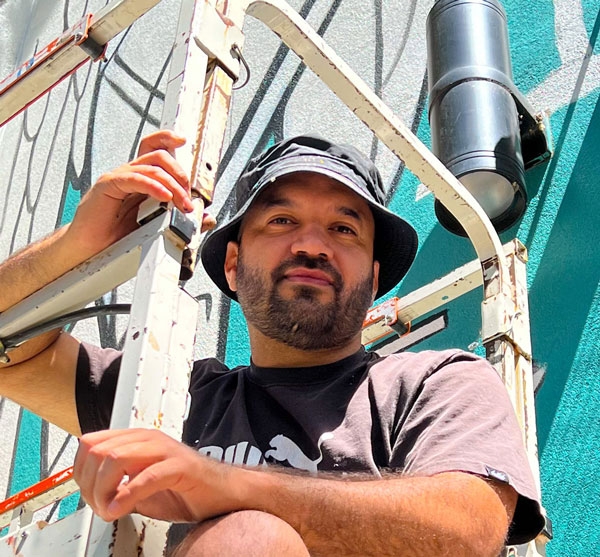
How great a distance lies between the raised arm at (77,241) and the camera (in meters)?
1.11

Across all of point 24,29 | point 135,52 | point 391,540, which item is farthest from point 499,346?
point 24,29

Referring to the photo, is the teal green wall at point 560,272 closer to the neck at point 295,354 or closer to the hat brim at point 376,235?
the hat brim at point 376,235

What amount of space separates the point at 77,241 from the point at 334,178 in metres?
0.62

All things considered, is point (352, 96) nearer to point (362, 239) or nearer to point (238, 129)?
point (362, 239)

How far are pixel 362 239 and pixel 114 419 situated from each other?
0.95 metres

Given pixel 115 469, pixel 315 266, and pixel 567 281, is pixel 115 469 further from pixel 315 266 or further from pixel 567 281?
pixel 567 281

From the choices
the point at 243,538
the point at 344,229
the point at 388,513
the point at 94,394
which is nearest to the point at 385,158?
the point at 344,229

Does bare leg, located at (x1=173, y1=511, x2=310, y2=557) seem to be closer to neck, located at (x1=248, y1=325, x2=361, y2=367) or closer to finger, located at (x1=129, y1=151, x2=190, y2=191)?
finger, located at (x1=129, y1=151, x2=190, y2=191)

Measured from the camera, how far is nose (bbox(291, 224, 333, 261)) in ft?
5.56

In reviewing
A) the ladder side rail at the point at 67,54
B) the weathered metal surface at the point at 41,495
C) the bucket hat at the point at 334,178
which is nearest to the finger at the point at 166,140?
the ladder side rail at the point at 67,54

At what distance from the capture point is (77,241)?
1240mm

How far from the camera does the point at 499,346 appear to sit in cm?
190

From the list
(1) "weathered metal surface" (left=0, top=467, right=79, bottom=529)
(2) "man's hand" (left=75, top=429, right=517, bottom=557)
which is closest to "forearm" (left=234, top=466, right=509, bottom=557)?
(2) "man's hand" (left=75, top=429, right=517, bottom=557)

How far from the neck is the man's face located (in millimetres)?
19
